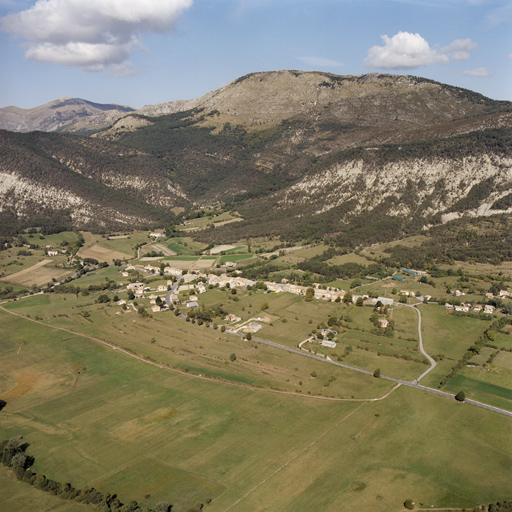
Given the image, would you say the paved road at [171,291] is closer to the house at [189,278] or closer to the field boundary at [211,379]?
the house at [189,278]

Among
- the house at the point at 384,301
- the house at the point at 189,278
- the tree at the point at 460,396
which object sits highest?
the house at the point at 189,278

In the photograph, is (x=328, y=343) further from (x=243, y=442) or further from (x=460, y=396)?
(x=243, y=442)

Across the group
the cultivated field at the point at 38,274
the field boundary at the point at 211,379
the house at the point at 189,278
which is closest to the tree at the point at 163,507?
the field boundary at the point at 211,379

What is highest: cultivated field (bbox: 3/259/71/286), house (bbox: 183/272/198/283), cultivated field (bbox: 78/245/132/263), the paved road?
cultivated field (bbox: 78/245/132/263)

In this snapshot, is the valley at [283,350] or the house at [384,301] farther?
the house at [384,301]

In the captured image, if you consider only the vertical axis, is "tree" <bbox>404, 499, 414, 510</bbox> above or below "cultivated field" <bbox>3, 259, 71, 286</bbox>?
below

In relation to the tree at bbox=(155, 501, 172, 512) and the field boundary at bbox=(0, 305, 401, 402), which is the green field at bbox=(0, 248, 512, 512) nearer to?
the field boundary at bbox=(0, 305, 401, 402)

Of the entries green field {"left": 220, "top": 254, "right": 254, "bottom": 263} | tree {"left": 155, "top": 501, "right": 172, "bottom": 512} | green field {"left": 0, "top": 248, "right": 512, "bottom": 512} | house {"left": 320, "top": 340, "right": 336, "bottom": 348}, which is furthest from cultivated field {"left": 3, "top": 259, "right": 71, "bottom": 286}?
tree {"left": 155, "top": 501, "right": 172, "bottom": 512}

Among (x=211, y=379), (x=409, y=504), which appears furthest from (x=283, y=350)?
(x=409, y=504)

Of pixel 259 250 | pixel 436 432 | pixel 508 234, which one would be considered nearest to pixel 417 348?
pixel 436 432
